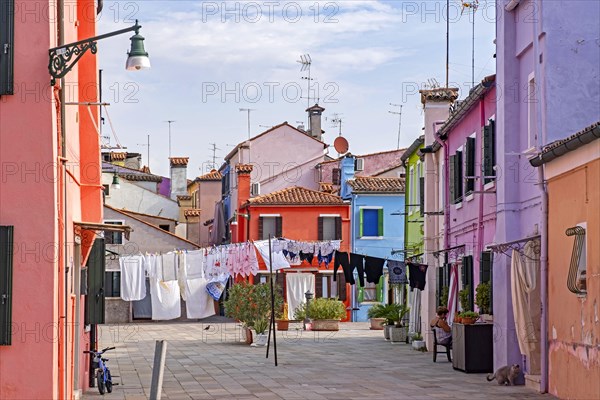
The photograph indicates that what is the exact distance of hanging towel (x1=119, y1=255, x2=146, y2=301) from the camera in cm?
5175

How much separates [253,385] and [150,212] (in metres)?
49.1

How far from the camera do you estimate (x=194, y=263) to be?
51875mm

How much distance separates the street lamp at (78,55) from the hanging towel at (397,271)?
22.2 m

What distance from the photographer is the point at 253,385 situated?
68.7ft

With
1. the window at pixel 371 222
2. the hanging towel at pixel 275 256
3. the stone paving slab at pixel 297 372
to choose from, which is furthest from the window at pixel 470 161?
the window at pixel 371 222

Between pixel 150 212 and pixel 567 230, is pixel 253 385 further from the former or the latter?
pixel 150 212

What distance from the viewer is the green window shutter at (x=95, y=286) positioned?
63.3ft

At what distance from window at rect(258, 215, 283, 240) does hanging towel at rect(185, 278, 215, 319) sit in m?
4.74

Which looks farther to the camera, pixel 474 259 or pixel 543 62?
pixel 474 259

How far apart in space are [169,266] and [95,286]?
32.8m

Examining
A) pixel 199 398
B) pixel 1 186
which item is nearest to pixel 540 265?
pixel 199 398

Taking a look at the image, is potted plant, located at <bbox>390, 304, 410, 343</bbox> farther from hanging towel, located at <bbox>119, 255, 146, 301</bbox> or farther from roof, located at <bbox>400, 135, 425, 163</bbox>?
hanging towel, located at <bbox>119, 255, 146, 301</bbox>

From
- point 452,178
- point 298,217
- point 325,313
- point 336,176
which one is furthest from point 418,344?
point 336,176

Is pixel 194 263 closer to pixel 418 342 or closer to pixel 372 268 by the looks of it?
pixel 372 268
